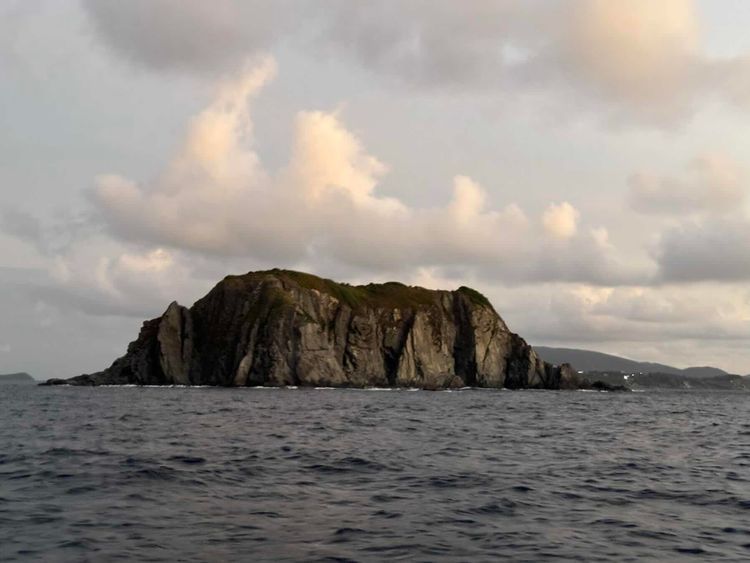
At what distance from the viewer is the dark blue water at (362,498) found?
15.8 meters

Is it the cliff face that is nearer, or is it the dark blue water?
the dark blue water

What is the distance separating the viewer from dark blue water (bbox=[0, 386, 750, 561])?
15.8 m

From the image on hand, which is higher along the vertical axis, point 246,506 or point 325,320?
point 325,320

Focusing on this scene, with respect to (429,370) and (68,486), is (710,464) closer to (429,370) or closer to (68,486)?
(68,486)

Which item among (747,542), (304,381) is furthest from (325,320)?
(747,542)

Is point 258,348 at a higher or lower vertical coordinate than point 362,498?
higher

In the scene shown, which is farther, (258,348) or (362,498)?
(258,348)

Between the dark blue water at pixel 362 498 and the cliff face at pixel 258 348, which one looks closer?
the dark blue water at pixel 362 498

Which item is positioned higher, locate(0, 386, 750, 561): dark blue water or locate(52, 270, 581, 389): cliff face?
locate(52, 270, 581, 389): cliff face

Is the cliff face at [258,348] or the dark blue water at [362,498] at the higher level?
the cliff face at [258,348]

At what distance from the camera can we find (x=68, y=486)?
22484 millimetres

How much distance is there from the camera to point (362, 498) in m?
21.6

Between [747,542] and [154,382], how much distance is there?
171441 millimetres

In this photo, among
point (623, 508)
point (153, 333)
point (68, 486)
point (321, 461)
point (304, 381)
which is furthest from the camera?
point (153, 333)
